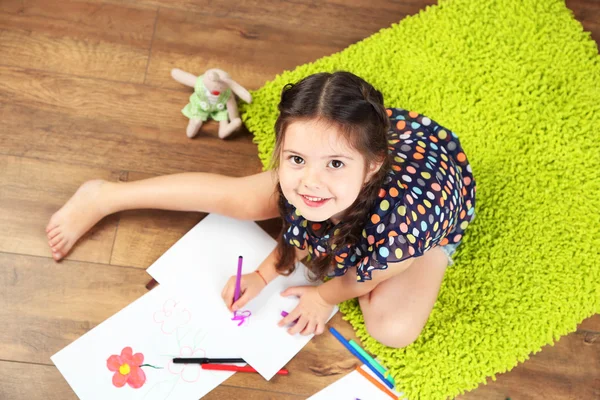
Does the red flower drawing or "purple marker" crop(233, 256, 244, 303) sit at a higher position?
"purple marker" crop(233, 256, 244, 303)

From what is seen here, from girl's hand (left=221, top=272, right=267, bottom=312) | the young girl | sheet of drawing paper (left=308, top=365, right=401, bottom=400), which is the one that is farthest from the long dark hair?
sheet of drawing paper (left=308, top=365, right=401, bottom=400)

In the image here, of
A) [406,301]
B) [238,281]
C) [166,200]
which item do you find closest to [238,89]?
[166,200]

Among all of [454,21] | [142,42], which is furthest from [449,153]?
[142,42]

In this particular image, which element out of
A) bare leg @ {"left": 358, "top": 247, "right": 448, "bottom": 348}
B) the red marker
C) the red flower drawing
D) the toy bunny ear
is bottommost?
the red flower drawing

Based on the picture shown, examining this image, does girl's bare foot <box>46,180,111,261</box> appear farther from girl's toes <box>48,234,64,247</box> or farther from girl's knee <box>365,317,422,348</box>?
girl's knee <box>365,317,422,348</box>

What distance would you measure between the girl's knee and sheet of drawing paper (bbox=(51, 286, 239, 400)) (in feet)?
0.76

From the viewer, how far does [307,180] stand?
23.9 inches

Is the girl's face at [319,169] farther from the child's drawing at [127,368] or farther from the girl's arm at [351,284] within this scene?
the child's drawing at [127,368]

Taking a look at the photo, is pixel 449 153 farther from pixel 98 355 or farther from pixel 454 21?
pixel 98 355

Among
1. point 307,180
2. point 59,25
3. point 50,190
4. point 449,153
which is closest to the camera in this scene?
point 307,180

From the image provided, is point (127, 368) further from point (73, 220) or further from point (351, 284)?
point (351, 284)

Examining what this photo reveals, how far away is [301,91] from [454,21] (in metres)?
0.62

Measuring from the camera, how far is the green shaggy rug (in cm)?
92

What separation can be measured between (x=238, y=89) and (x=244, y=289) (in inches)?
13.7
